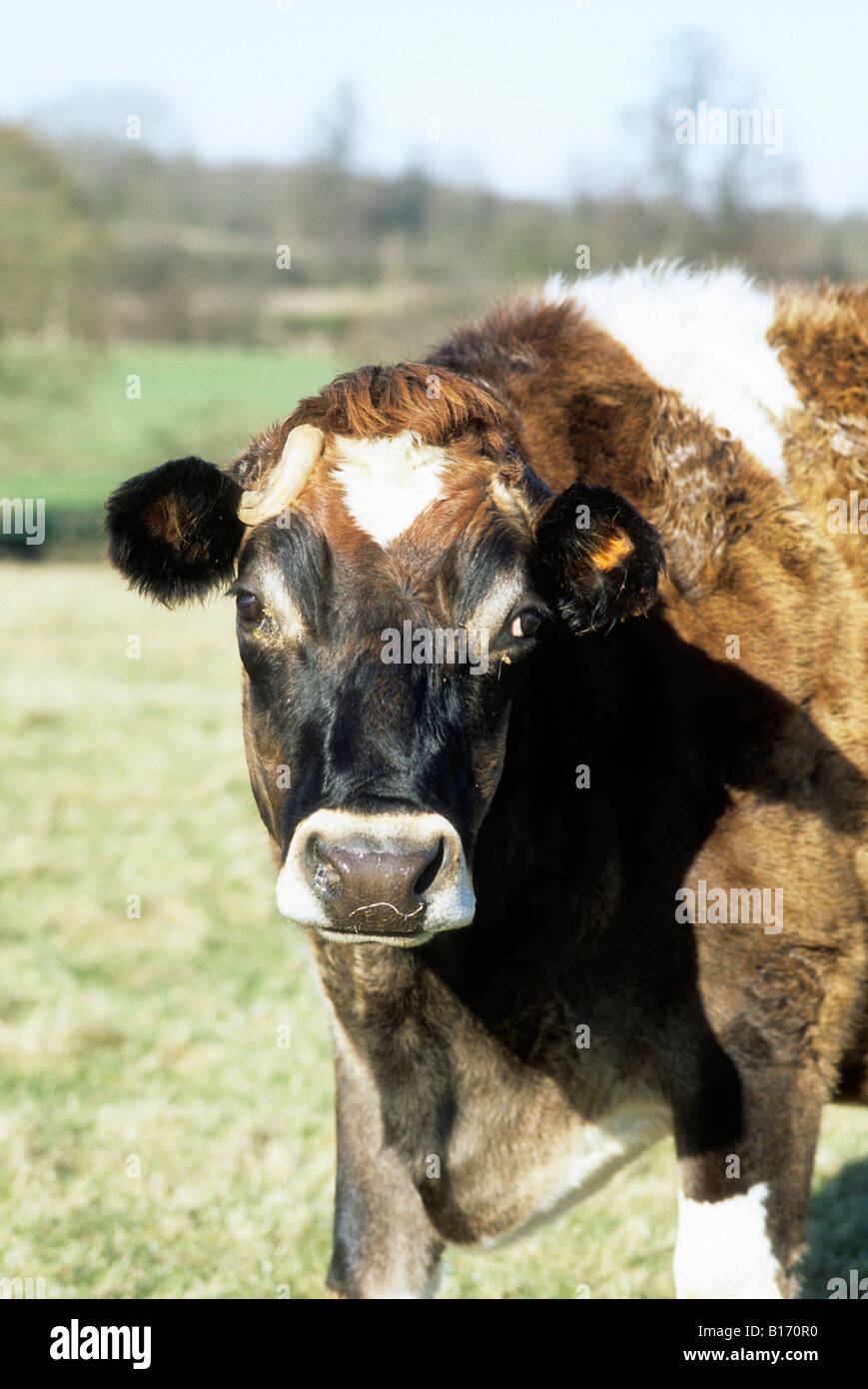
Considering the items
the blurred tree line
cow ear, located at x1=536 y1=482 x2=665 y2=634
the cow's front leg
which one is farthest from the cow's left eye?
the blurred tree line

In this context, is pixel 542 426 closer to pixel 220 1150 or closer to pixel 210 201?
pixel 220 1150

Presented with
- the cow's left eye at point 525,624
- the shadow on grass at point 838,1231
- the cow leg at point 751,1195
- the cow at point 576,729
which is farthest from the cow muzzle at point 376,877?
the shadow on grass at point 838,1231

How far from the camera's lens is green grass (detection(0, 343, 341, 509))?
31172 mm

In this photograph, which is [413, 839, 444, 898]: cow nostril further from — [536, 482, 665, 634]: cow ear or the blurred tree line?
the blurred tree line

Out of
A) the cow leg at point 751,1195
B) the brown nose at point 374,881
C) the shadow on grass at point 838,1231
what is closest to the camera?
the brown nose at point 374,881

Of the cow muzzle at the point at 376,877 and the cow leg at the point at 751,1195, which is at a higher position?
the cow muzzle at the point at 376,877

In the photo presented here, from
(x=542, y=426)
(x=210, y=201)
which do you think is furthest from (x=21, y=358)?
(x=542, y=426)

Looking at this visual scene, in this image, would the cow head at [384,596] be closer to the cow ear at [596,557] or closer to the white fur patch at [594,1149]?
the cow ear at [596,557]

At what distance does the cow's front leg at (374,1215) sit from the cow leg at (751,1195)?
786 millimetres

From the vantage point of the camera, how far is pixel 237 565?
11.2ft

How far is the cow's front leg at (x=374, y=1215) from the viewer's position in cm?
390

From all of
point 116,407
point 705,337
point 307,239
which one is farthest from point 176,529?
point 307,239

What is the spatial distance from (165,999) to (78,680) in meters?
7.55

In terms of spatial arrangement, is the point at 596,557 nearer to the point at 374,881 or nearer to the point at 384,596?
the point at 384,596
